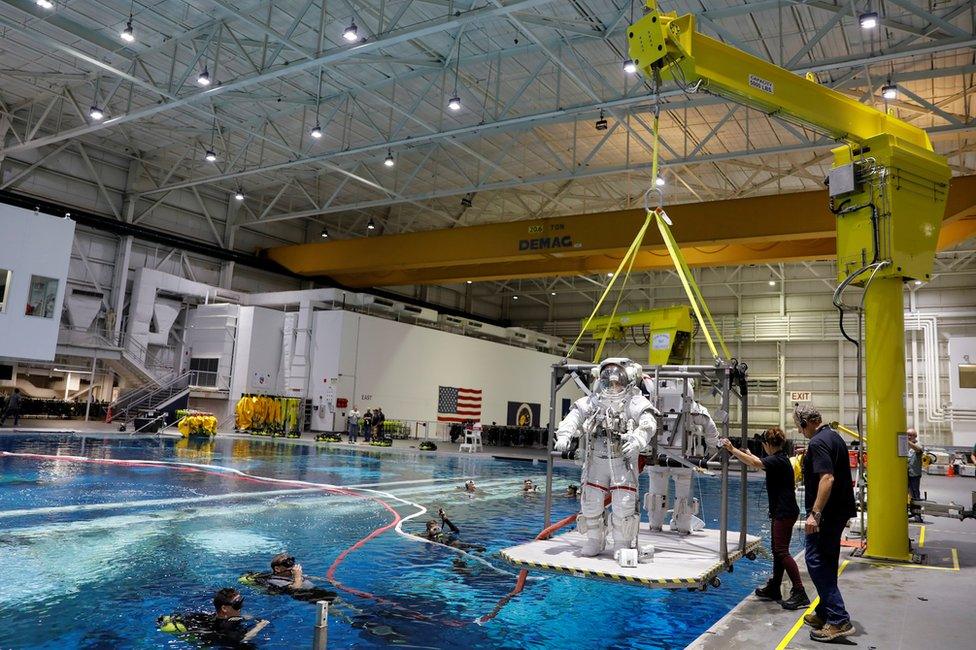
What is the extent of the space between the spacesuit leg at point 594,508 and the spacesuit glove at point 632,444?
436mm

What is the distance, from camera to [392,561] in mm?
8539

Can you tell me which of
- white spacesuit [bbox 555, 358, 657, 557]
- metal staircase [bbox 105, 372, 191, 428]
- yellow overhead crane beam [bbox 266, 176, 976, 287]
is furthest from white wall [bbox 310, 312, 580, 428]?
white spacesuit [bbox 555, 358, 657, 557]

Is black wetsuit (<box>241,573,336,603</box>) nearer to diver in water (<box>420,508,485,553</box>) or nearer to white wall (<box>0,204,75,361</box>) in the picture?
diver in water (<box>420,508,485,553</box>)

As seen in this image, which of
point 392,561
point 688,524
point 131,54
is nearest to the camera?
point 688,524

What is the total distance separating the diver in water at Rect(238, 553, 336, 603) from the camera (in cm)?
677

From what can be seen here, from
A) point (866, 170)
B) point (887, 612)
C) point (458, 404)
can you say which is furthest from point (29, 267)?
point (887, 612)

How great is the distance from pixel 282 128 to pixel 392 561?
2027cm

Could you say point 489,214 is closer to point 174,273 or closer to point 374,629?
point 174,273

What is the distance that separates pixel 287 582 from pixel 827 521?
520 centimetres

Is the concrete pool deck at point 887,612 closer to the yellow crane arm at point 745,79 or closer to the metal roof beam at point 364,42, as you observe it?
the yellow crane arm at point 745,79

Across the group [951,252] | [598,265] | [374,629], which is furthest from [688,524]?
[951,252]

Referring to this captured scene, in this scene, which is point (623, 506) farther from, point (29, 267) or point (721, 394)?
point (29, 267)

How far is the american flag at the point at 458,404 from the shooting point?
3525 centimetres

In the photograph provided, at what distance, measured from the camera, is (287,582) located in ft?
22.6
